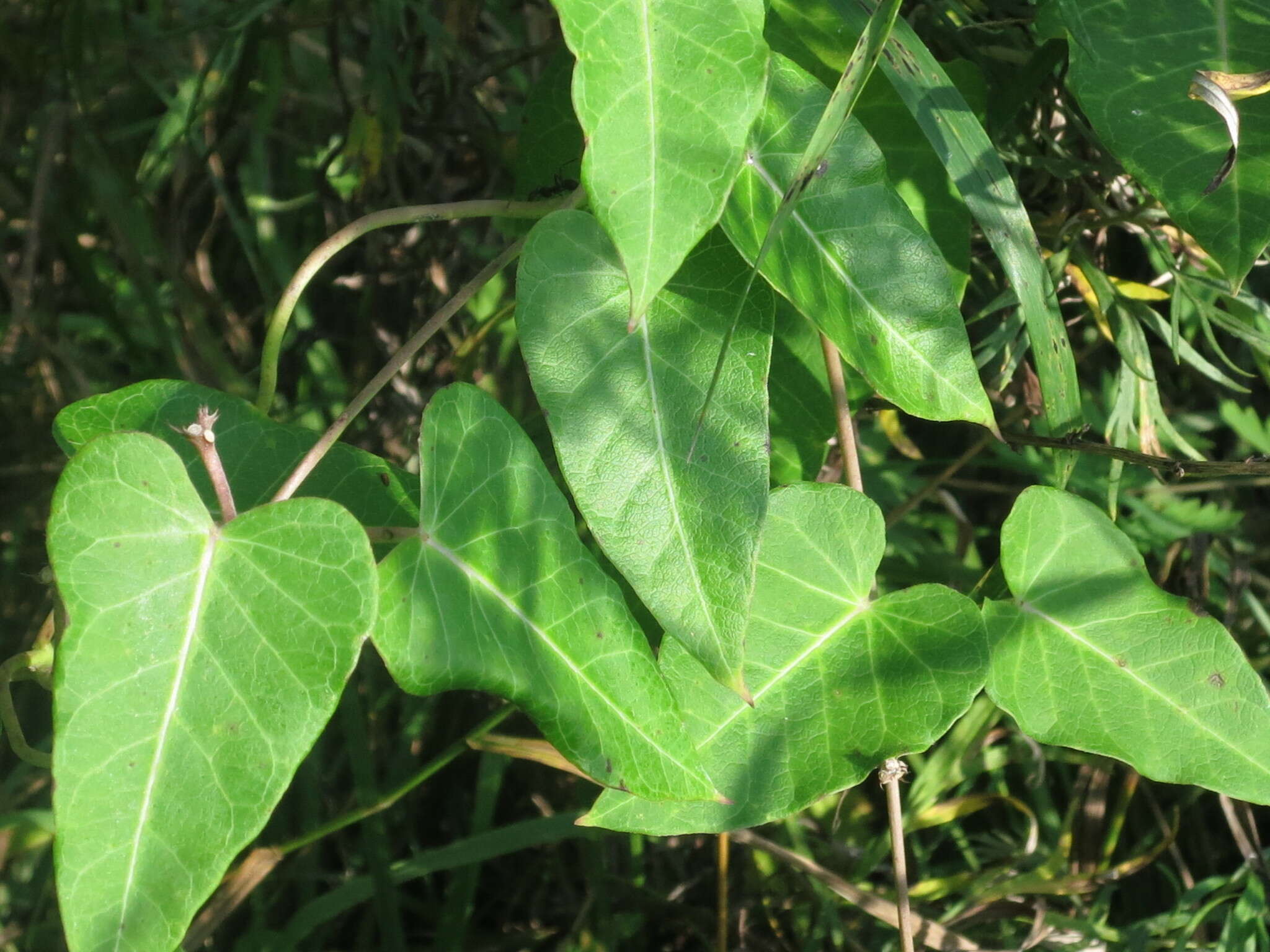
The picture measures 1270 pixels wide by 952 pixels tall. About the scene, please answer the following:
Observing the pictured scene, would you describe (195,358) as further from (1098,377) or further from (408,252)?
(1098,377)

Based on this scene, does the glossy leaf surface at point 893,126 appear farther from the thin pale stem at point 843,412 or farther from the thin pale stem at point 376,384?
the thin pale stem at point 376,384

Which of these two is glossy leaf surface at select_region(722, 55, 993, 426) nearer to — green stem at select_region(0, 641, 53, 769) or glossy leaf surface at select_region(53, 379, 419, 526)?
glossy leaf surface at select_region(53, 379, 419, 526)

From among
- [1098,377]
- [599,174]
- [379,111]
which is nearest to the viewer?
[599,174]

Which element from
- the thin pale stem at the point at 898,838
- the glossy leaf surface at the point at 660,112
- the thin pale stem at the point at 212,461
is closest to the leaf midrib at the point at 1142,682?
the thin pale stem at the point at 898,838

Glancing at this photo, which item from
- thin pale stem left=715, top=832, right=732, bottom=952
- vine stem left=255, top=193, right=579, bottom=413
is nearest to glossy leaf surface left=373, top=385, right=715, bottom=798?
vine stem left=255, top=193, right=579, bottom=413

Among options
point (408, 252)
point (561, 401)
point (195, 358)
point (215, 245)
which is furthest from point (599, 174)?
point (215, 245)
